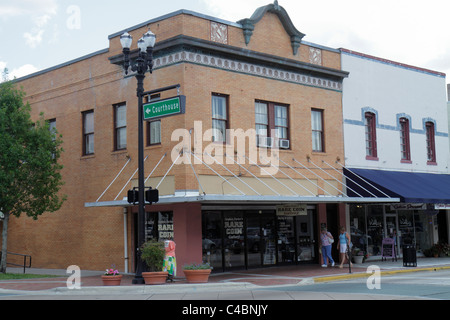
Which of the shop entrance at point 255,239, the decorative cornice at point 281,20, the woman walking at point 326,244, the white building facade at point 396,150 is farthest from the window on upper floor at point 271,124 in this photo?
the woman walking at point 326,244

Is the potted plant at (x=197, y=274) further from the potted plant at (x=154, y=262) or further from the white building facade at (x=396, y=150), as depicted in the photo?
the white building facade at (x=396, y=150)

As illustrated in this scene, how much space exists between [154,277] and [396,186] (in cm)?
1268

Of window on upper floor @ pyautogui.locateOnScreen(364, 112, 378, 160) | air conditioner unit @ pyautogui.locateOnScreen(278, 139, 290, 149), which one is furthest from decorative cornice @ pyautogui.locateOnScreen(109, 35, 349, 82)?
air conditioner unit @ pyautogui.locateOnScreen(278, 139, 290, 149)

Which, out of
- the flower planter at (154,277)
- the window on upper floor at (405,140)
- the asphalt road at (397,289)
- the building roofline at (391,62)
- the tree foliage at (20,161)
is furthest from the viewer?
the window on upper floor at (405,140)

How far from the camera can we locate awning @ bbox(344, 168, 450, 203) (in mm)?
24578

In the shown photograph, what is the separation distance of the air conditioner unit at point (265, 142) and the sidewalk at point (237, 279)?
4828mm

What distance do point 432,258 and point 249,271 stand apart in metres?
11.5

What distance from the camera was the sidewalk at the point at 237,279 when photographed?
56.1 ft

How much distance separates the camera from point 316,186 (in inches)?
970

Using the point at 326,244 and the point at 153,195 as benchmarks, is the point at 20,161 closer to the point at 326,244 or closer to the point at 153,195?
the point at 153,195

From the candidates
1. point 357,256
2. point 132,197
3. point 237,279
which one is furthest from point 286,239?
point 132,197

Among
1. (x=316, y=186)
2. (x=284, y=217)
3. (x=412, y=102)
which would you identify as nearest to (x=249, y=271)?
(x=284, y=217)

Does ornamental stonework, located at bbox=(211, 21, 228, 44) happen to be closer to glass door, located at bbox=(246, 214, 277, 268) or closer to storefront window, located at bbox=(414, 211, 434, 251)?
glass door, located at bbox=(246, 214, 277, 268)
